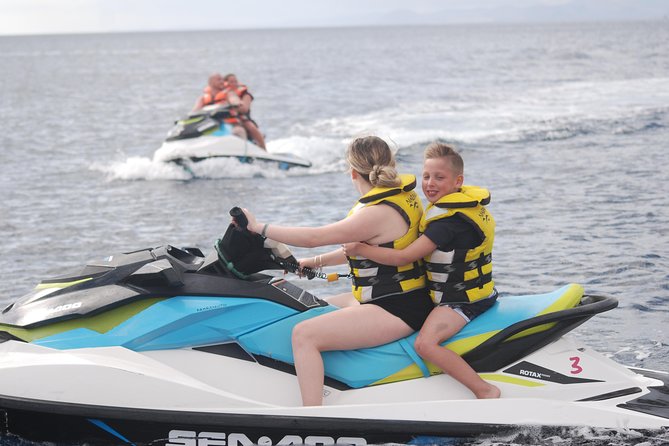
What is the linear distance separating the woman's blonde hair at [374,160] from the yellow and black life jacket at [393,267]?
0.16 ft

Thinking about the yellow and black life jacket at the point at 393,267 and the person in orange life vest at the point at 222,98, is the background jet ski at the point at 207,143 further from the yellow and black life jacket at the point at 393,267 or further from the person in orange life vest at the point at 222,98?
the yellow and black life jacket at the point at 393,267

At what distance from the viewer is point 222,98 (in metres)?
16.0

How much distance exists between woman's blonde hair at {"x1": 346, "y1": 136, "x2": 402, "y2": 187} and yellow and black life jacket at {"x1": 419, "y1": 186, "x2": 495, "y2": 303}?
0.26 m

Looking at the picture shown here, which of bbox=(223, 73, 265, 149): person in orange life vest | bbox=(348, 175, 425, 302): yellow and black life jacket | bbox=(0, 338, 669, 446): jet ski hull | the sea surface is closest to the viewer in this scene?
bbox=(0, 338, 669, 446): jet ski hull

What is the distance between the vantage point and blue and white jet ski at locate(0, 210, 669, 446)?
14.0 ft

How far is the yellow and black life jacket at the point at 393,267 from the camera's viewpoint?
4.46 meters

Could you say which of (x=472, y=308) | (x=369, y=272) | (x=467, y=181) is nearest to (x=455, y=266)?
(x=472, y=308)

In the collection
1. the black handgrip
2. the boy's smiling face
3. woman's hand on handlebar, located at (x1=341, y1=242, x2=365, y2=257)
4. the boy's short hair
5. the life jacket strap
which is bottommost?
the life jacket strap

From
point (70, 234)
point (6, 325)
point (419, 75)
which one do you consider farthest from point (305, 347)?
point (419, 75)

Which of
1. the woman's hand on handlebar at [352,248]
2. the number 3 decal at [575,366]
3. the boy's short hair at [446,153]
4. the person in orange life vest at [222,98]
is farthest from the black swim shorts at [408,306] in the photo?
the person in orange life vest at [222,98]

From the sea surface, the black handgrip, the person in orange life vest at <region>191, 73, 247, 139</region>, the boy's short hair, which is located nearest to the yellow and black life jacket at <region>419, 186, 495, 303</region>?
the boy's short hair

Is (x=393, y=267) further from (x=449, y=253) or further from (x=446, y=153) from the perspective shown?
(x=446, y=153)

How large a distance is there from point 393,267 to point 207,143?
36.2ft

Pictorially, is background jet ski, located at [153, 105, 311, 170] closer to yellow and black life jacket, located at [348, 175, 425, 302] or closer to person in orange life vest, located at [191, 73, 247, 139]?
person in orange life vest, located at [191, 73, 247, 139]
